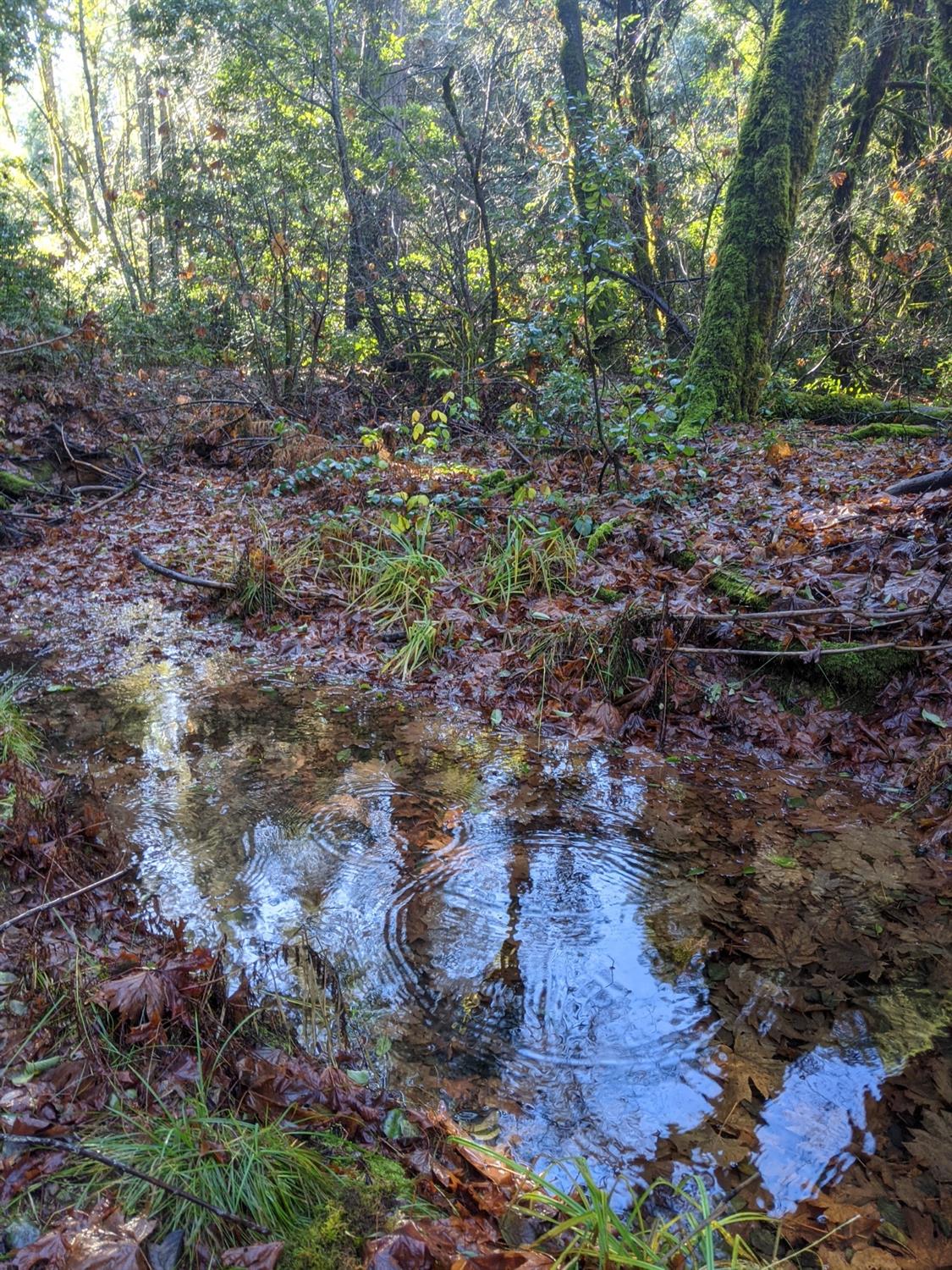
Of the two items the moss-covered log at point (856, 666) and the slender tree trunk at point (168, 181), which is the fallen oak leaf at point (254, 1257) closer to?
the moss-covered log at point (856, 666)

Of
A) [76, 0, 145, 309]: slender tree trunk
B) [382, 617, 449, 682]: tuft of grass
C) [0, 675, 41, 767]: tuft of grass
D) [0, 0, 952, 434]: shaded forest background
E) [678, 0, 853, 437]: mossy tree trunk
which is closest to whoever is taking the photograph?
[0, 675, 41, 767]: tuft of grass

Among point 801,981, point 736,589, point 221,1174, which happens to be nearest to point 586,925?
point 801,981

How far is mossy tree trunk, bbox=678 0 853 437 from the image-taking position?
29.2ft

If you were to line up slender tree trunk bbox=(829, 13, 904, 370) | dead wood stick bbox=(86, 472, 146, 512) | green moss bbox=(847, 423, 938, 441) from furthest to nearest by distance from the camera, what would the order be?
slender tree trunk bbox=(829, 13, 904, 370) < dead wood stick bbox=(86, 472, 146, 512) < green moss bbox=(847, 423, 938, 441)

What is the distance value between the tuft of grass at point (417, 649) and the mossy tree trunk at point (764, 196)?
4.46 meters

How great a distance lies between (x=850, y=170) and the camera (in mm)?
13180

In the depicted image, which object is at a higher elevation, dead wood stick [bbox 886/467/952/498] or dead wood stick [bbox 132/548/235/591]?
dead wood stick [bbox 886/467/952/498]

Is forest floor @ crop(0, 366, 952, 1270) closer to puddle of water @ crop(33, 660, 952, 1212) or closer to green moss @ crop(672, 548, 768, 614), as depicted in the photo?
green moss @ crop(672, 548, 768, 614)

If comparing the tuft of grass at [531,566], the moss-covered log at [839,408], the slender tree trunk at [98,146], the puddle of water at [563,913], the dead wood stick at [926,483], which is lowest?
the puddle of water at [563,913]

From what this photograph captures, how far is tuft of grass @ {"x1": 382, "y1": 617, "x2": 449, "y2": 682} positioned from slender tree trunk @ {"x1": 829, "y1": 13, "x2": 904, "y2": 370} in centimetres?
965

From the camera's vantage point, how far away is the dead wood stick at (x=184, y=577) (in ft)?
22.9

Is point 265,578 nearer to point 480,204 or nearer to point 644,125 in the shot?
point 480,204

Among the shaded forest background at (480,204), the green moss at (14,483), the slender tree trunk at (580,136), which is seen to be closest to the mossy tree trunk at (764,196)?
the shaded forest background at (480,204)

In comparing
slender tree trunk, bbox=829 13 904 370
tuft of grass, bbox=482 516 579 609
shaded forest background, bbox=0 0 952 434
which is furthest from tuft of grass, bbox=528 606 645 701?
slender tree trunk, bbox=829 13 904 370
